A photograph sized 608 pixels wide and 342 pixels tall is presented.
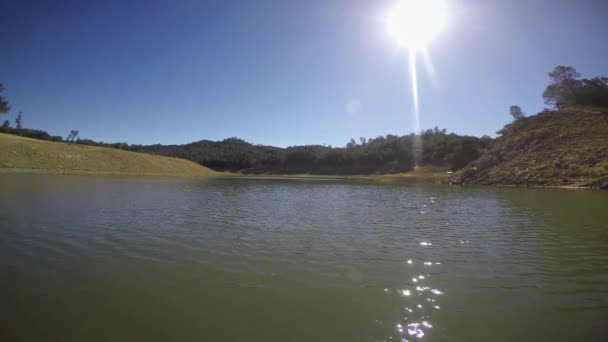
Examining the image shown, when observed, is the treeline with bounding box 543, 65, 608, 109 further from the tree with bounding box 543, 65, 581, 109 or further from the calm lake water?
the calm lake water

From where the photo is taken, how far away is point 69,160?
69.2 meters

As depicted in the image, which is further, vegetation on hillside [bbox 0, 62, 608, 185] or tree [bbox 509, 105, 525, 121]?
→ tree [bbox 509, 105, 525, 121]

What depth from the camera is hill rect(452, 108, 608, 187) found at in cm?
4569

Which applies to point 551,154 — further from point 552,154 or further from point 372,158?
point 372,158

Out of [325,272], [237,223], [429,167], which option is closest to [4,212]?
[237,223]

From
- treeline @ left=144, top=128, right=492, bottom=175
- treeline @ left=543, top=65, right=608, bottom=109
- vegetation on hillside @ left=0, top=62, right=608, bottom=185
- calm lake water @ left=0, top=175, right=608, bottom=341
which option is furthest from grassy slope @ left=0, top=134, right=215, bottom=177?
treeline @ left=543, top=65, right=608, bottom=109

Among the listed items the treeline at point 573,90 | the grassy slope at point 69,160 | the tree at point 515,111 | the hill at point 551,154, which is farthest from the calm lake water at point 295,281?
the tree at point 515,111

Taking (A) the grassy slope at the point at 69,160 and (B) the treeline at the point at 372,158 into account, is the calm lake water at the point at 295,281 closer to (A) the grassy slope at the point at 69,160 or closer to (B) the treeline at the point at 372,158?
(A) the grassy slope at the point at 69,160

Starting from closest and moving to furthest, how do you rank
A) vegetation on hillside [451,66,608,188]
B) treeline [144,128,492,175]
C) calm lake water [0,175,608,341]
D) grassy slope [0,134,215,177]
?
→ 1. calm lake water [0,175,608,341]
2. vegetation on hillside [451,66,608,188]
3. grassy slope [0,134,215,177]
4. treeline [144,128,492,175]

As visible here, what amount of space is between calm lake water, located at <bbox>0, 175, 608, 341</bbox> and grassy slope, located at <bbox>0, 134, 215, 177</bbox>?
57.8m

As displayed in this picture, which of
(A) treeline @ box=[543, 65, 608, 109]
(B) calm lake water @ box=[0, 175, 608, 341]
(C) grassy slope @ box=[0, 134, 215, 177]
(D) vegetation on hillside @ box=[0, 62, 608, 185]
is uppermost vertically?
(A) treeline @ box=[543, 65, 608, 109]

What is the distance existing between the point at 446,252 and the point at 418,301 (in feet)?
15.3

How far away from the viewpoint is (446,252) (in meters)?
10.9

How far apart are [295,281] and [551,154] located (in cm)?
5946
